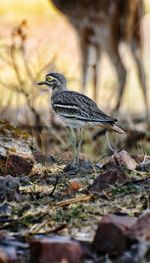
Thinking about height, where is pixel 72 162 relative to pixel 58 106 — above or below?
below

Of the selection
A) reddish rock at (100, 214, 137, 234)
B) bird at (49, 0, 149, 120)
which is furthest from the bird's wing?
bird at (49, 0, 149, 120)

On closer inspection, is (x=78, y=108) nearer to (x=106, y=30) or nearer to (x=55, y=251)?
(x=55, y=251)

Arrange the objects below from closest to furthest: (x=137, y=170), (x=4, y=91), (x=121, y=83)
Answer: (x=137, y=170) < (x=4, y=91) < (x=121, y=83)

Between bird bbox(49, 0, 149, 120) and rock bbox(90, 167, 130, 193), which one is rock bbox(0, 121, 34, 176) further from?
bird bbox(49, 0, 149, 120)

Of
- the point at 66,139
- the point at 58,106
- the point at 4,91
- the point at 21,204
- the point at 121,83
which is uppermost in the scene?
the point at 121,83

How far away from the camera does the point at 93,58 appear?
1331 centimetres

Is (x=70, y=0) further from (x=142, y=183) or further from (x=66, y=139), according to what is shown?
(x=142, y=183)

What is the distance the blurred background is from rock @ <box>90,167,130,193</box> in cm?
369

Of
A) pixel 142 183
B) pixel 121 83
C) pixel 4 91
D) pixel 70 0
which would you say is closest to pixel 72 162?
pixel 142 183

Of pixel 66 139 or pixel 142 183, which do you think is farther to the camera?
pixel 66 139

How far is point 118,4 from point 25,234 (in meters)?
9.82

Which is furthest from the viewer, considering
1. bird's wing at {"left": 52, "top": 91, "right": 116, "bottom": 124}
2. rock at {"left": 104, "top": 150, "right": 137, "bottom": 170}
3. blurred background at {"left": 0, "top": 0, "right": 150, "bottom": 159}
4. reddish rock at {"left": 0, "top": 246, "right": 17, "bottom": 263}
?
blurred background at {"left": 0, "top": 0, "right": 150, "bottom": 159}

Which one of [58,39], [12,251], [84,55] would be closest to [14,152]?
[12,251]

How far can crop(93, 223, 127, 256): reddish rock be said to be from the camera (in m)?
3.30
